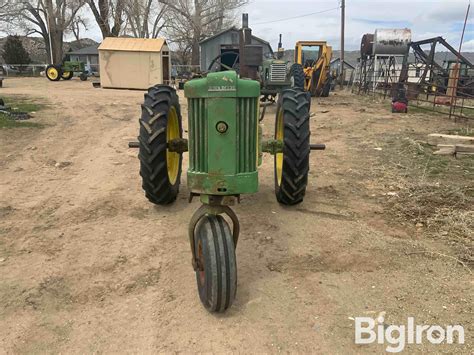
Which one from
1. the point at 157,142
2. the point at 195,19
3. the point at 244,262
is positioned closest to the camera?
the point at 244,262

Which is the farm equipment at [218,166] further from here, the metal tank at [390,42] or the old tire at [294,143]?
the metal tank at [390,42]

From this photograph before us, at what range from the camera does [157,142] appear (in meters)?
4.40

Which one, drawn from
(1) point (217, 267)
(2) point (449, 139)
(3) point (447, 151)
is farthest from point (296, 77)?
(1) point (217, 267)

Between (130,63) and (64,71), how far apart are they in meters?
9.76

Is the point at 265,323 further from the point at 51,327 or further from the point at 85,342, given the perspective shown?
the point at 51,327

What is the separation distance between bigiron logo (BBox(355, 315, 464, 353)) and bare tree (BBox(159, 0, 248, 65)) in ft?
138

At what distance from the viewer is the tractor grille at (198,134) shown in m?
3.14

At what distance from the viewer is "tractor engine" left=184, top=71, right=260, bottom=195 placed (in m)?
3.06

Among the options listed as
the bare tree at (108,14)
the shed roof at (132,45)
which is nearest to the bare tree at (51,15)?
the bare tree at (108,14)

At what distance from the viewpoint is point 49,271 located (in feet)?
11.9

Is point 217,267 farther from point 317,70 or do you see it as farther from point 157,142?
point 317,70

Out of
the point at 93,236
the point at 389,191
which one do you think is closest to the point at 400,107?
the point at 389,191

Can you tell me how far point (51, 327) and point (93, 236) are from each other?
57.0 inches

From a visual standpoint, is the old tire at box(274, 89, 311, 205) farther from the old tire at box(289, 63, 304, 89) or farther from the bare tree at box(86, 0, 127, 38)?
the bare tree at box(86, 0, 127, 38)
